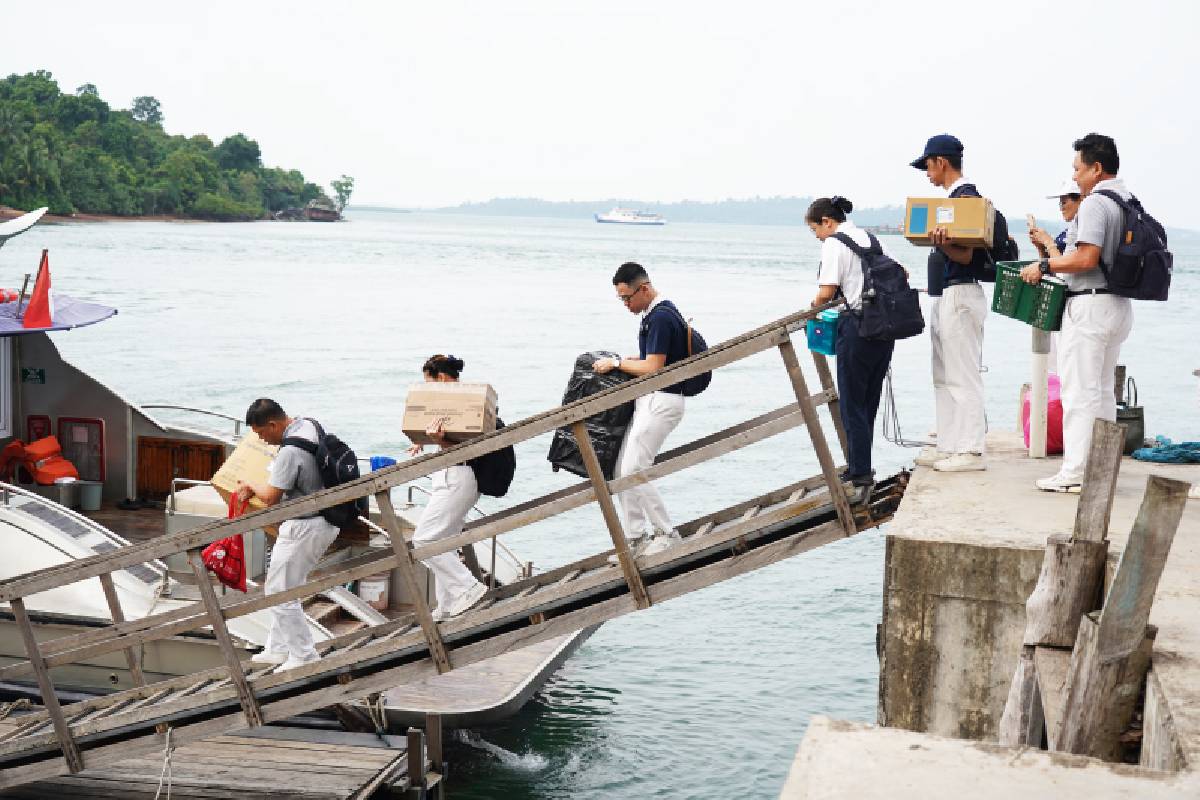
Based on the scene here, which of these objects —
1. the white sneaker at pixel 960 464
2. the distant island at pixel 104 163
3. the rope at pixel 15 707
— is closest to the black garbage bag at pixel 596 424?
the white sneaker at pixel 960 464

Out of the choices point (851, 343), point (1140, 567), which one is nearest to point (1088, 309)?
point (851, 343)

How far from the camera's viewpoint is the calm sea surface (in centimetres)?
1440

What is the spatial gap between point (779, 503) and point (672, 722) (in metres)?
7.17

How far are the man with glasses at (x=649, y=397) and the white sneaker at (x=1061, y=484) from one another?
222cm

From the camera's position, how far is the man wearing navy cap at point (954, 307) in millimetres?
8211

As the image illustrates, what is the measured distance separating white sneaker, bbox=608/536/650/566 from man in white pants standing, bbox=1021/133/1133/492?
2.40 m

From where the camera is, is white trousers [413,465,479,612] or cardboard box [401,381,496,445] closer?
cardboard box [401,381,496,445]

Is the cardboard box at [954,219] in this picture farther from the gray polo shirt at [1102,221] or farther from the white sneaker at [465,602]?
the white sneaker at [465,602]

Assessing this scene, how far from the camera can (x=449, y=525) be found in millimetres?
8383

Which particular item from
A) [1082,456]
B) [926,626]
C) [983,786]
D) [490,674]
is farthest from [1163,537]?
[490,674]

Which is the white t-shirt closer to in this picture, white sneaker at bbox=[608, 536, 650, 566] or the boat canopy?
white sneaker at bbox=[608, 536, 650, 566]

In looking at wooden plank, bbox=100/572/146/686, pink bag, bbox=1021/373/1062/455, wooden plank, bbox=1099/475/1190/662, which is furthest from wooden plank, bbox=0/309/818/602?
pink bag, bbox=1021/373/1062/455

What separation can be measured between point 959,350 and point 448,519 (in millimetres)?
3203

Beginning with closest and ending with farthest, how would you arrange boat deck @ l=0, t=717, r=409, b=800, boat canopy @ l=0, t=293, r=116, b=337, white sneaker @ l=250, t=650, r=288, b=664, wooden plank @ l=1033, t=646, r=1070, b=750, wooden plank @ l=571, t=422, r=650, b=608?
1. wooden plank @ l=1033, t=646, r=1070, b=750
2. wooden plank @ l=571, t=422, r=650, b=608
3. white sneaker @ l=250, t=650, r=288, b=664
4. boat deck @ l=0, t=717, r=409, b=800
5. boat canopy @ l=0, t=293, r=116, b=337
